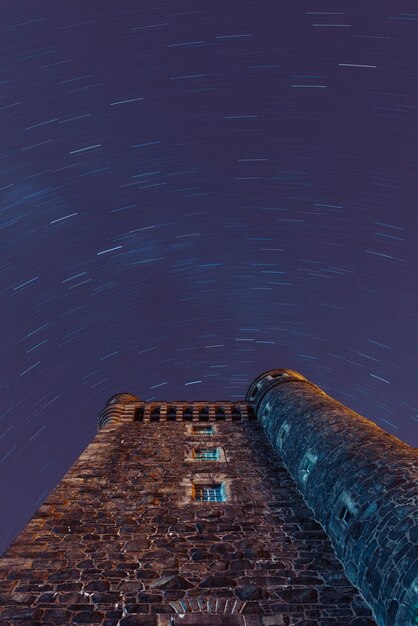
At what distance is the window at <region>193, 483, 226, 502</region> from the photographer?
1134 cm

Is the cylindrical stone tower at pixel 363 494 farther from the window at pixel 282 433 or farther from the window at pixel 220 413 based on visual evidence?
the window at pixel 220 413

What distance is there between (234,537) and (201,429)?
730 cm

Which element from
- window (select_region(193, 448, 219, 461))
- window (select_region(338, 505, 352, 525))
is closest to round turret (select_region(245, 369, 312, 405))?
window (select_region(193, 448, 219, 461))

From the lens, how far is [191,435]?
623 inches

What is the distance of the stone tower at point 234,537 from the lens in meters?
7.20

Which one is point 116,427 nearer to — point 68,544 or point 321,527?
point 68,544

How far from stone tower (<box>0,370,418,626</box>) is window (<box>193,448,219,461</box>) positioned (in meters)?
0.10

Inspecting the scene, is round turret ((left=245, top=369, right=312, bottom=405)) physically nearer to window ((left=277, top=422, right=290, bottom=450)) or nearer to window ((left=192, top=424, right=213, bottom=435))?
window ((left=192, top=424, right=213, bottom=435))

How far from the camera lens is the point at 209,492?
1180cm

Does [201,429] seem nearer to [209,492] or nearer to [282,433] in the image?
[282,433]

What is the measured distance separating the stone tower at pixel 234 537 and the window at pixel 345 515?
0.04m

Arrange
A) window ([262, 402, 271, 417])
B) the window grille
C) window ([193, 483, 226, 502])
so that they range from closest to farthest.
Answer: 1. the window grille
2. window ([193, 483, 226, 502])
3. window ([262, 402, 271, 417])

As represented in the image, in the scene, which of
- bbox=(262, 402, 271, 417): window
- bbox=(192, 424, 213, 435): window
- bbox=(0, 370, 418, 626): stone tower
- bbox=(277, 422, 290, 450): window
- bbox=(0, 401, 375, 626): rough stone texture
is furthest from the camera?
bbox=(262, 402, 271, 417): window

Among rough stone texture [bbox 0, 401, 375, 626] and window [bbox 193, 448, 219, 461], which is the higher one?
window [bbox 193, 448, 219, 461]
